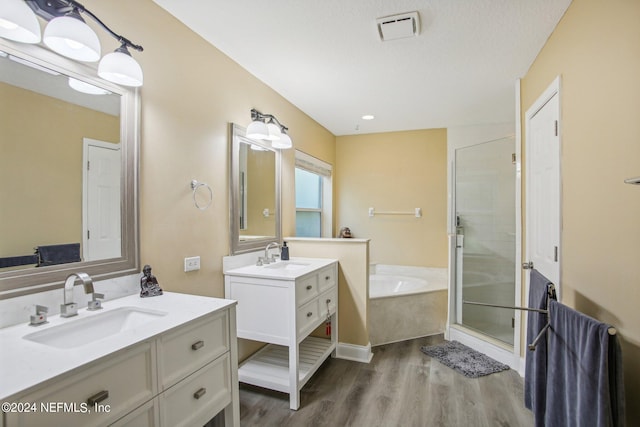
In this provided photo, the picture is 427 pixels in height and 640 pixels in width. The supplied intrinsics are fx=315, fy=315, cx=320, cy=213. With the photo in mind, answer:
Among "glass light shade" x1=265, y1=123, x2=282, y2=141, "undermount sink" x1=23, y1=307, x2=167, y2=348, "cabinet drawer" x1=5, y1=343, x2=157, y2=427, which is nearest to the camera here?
"cabinet drawer" x1=5, y1=343, x2=157, y2=427

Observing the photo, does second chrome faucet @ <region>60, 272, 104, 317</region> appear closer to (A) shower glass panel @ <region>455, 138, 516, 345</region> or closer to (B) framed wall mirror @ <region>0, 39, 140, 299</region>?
(B) framed wall mirror @ <region>0, 39, 140, 299</region>

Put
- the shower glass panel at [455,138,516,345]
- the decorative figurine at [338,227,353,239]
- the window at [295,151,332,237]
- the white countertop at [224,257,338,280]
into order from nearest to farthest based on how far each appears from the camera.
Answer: the white countertop at [224,257,338,280], the shower glass panel at [455,138,516,345], the window at [295,151,332,237], the decorative figurine at [338,227,353,239]

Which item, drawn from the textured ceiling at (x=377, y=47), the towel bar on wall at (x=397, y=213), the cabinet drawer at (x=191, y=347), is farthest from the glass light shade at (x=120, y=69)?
the towel bar on wall at (x=397, y=213)

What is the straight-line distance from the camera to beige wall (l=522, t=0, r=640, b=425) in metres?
1.12

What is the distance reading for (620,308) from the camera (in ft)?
3.88

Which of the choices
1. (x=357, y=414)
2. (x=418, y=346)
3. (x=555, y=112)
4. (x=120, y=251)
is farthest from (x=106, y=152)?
(x=418, y=346)

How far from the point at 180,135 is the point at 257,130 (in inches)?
23.6

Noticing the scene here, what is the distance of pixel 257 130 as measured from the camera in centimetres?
234

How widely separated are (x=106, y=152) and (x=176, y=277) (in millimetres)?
779

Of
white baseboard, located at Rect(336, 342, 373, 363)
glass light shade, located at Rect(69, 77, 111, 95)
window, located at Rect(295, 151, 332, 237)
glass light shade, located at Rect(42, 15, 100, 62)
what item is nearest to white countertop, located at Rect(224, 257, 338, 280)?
white baseboard, located at Rect(336, 342, 373, 363)

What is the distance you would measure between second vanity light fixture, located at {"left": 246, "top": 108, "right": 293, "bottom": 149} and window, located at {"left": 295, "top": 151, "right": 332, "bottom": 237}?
2.58 feet

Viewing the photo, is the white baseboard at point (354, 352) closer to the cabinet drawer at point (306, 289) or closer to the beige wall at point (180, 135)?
the cabinet drawer at point (306, 289)

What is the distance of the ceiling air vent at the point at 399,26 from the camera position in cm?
179

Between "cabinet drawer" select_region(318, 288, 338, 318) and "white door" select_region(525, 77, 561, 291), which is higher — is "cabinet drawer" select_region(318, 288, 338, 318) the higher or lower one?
the lower one
